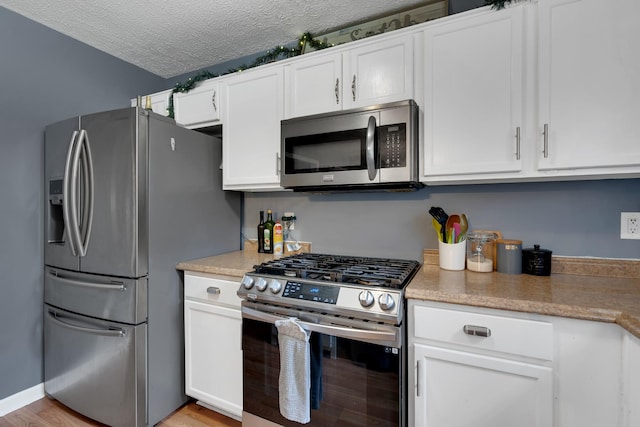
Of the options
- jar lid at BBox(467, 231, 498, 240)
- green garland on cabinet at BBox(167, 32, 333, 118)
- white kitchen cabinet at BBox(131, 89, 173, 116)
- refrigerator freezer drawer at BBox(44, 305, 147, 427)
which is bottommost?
refrigerator freezer drawer at BBox(44, 305, 147, 427)

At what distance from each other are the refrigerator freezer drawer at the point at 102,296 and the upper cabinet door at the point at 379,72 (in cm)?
157

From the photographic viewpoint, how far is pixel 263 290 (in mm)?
1465

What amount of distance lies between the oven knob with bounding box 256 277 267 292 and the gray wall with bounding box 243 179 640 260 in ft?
2.33

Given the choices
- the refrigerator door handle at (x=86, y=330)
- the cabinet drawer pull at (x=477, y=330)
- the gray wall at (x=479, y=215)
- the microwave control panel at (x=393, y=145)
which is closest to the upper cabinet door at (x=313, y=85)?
the microwave control panel at (x=393, y=145)

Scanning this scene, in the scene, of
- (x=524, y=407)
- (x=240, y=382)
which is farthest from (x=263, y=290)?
(x=524, y=407)

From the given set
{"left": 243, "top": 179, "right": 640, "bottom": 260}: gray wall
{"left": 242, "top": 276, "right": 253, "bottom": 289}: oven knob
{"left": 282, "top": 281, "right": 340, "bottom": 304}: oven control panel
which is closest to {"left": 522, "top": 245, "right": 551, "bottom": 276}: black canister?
{"left": 243, "top": 179, "right": 640, "bottom": 260}: gray wall

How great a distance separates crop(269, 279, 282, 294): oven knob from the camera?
1427 millimetres

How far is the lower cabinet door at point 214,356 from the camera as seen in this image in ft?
5.46

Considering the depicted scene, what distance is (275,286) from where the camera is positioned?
1435 mm

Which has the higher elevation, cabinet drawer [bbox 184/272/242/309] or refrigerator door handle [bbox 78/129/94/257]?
refrigerator door handle [bbox 78/129/94/257]

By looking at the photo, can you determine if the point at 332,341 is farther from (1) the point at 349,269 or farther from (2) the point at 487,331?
(2) the point at 487,331

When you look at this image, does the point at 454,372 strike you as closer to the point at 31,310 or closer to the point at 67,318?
the point at 67,318

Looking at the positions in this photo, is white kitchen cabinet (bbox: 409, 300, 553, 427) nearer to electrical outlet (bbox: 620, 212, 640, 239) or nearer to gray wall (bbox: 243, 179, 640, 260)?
gray wall (bbox: 243, 179, 640, 260)

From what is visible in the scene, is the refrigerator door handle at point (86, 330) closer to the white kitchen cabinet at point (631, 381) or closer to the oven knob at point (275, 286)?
the oven knob at point (275, 286)
